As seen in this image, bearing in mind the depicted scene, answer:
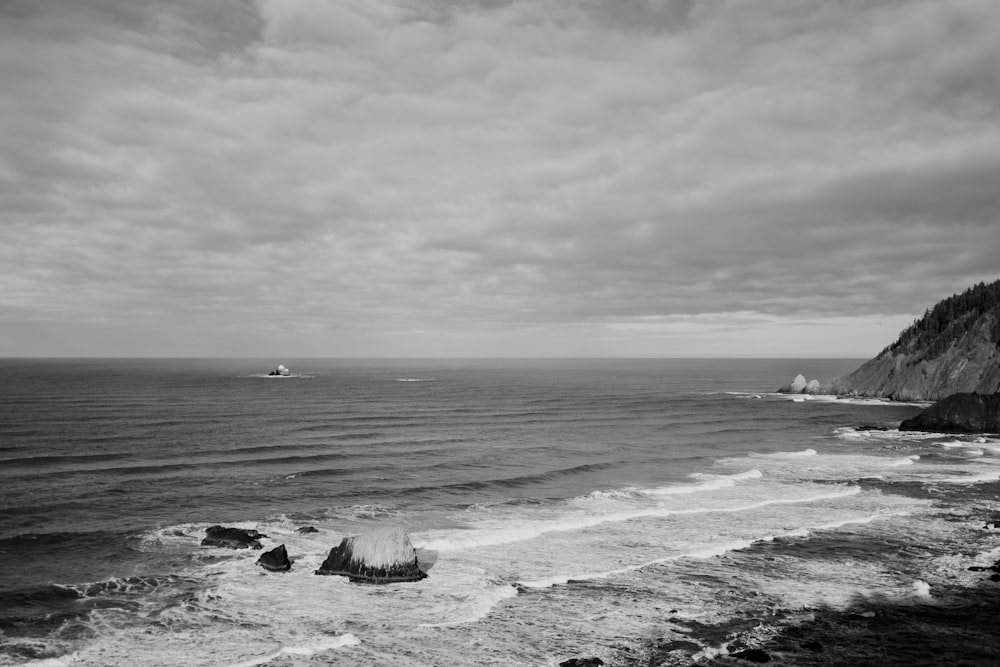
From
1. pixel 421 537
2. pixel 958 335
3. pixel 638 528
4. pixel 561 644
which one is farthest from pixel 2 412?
pixel 958 335

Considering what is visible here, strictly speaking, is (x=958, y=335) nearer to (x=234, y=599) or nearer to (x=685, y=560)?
(x=685, y=560)

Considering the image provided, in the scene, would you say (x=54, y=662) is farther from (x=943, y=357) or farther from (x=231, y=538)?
(x=943, y=357)

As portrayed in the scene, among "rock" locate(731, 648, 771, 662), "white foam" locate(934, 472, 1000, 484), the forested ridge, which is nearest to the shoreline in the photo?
"rock" locate(731, 648, 771, 662)

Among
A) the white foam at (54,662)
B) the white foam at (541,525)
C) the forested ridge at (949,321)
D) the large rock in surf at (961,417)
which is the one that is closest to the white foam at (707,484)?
the white foam at (541,525)

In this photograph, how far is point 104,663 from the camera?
17.0 metres

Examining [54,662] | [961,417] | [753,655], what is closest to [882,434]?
[961,417]

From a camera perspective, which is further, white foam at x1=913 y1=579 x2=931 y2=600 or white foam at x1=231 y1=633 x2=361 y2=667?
white foam at x1=913 y1=579 x2=931 y2=600

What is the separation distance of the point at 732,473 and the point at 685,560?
855 inches

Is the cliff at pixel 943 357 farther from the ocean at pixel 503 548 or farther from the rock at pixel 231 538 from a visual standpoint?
the rock at pixel 231 538

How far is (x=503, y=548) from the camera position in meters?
27.9

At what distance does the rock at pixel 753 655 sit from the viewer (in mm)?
17344

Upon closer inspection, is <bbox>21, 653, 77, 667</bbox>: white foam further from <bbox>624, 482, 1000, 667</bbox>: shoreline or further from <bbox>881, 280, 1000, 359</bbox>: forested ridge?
<bbox>881, 280, 1000, 359</bbox>: forested ridge

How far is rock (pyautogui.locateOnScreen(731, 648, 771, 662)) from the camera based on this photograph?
1734 centimetres

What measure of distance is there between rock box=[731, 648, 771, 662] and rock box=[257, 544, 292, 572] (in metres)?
15.6
